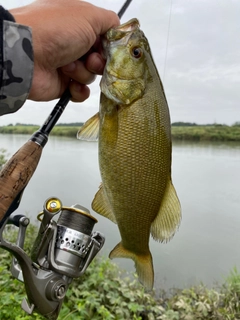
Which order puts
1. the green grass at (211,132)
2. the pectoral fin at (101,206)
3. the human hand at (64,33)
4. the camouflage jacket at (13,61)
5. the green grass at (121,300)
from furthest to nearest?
the green grass at (211,132), the green grass at (121,300), the pectoral fin at (101,206), the human hand at (64,33), the camouflage jacket at (13,61)

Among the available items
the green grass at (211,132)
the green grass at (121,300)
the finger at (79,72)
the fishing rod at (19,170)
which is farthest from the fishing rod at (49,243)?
the green grass at (211,132)

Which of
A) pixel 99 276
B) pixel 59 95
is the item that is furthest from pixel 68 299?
pixel 59 95

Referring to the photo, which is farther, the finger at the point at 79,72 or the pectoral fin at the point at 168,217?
the finger at the point at 79,72

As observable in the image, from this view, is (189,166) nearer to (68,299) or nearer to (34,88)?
(68,299)

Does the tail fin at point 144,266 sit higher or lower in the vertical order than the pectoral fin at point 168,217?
lower

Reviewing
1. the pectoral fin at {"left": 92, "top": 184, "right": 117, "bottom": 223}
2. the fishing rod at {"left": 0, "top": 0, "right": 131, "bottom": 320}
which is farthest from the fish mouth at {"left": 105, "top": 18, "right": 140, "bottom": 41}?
the pectoral fin at {"left": 92, "top": 184, "right": 117, "bottom": 223}

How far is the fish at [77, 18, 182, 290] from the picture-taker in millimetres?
1219

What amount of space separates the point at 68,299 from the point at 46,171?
256 inches

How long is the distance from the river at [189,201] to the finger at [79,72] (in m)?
3.35

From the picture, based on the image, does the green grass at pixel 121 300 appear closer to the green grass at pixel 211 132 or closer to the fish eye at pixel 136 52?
the fish eye at pixel 136 52

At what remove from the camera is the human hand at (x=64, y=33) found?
3.97ft

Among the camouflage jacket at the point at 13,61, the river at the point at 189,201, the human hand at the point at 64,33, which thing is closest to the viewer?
the camouflage jacket at the point at 13,61

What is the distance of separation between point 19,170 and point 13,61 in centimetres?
43

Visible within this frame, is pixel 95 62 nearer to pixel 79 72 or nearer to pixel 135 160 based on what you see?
pixel 79 72
